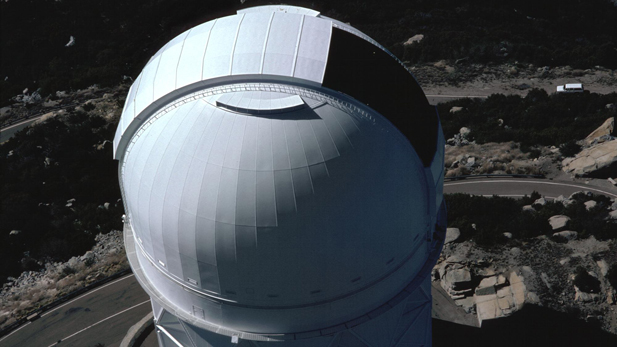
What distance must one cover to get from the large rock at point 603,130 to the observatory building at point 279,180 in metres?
21.4

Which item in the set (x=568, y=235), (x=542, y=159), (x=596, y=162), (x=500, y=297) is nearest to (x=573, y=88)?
(x=542, y=159)

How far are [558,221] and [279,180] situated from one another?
18.5m

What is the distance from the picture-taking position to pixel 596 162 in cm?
2962

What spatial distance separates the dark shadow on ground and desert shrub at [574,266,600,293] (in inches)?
56.4

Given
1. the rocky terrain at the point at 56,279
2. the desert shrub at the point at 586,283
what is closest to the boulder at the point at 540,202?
the desert shrub at the point at 586,283

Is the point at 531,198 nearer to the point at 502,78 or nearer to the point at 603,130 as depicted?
the point at 603,130

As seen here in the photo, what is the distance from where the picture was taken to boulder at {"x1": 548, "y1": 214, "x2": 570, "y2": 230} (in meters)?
25.5

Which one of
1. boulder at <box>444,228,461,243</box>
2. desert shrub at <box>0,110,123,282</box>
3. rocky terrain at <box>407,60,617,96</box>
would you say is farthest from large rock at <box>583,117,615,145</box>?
desert shrub at <box>0,110,123,282</box>

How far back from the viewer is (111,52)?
49.8 m

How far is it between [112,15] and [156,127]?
163 feet

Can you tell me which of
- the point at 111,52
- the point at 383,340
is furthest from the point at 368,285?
the point at 111,52

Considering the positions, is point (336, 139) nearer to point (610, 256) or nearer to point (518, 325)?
point (518, 325)

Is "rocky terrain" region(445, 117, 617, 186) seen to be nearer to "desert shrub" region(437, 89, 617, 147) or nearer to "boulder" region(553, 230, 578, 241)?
"desert shrub" region(437, 89, 617, 147)

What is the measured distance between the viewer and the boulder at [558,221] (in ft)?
83.5
